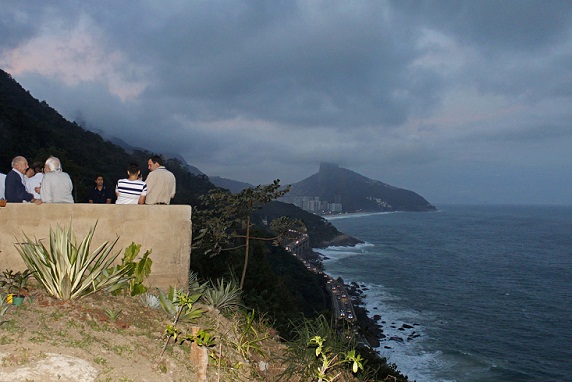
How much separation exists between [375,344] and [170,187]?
101 feet

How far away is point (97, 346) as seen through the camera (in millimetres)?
4082

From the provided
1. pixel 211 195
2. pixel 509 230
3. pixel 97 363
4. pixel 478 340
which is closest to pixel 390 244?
pixel 509 230

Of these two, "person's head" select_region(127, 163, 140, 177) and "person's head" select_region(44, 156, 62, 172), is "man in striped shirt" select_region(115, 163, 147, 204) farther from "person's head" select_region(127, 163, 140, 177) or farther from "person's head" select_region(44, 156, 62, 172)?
"person's head" select_region(44, 156, 62, 172)

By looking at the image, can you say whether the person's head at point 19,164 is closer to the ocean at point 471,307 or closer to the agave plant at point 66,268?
the agave plant at point 66,268

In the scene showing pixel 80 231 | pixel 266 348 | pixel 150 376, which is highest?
pixel 80 231

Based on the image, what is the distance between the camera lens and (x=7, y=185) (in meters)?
6.20

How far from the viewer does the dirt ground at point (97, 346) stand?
3580 mm

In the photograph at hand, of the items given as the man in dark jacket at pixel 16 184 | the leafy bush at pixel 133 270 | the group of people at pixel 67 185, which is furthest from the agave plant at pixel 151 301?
the man in dark jacket at pixel 16 184

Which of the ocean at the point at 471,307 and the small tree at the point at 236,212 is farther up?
the small tree at the point at 236,212

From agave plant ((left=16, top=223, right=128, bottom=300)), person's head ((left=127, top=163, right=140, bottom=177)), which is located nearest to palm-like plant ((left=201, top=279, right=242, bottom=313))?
agave plant ((left=16, top=223, right=128, bottom=300))

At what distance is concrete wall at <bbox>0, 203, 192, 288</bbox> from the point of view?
18.7 ft

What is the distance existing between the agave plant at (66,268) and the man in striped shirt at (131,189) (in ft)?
2.70

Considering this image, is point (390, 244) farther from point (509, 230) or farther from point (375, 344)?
point (375, 344)

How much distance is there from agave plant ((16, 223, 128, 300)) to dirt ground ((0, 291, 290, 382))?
15 cm
